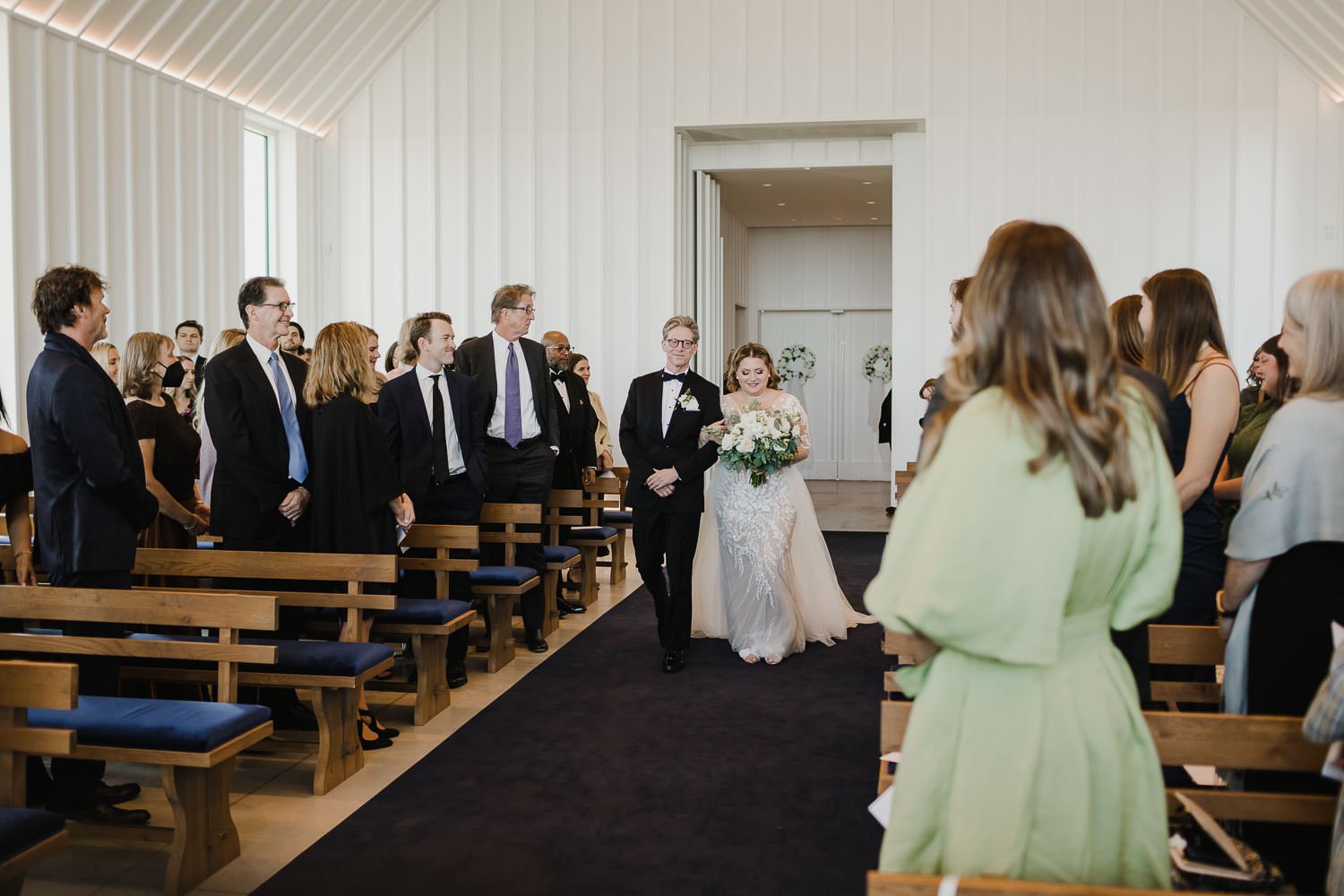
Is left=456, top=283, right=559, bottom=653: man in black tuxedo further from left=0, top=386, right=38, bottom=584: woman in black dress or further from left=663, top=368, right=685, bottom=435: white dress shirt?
left=0, top=386, right=38, bottom=584: woman in black dress

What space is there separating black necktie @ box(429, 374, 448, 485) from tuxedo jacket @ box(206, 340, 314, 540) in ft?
3.57

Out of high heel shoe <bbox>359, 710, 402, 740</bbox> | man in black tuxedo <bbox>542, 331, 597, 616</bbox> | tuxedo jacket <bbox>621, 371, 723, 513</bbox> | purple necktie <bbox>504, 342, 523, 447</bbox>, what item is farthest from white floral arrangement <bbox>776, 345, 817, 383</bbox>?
high heel shoe <bbox>359, 710, 402, 740</bbox>

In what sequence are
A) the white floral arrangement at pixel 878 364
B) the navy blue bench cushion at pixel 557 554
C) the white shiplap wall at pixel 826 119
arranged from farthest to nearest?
the white floral arrangement at pixel 878 364, the white shiplap wall at pixel 826 119, the navy blue bench cushion at pixel 557 554

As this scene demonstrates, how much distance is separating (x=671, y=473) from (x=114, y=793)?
10.6 ft

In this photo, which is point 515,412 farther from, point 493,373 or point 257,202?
point 257,202

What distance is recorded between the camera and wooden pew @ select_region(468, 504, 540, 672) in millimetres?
6414

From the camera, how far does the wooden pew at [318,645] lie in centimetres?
450

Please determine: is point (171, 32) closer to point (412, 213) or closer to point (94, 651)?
point (412, 213)

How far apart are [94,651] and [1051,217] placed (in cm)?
1089

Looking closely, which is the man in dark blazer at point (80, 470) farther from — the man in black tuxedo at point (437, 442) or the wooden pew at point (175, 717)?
the man in black tuxedo at point (437, 442)

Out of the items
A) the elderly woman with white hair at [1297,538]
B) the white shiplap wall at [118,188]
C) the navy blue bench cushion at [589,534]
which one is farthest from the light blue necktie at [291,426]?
the white shiplap wall at [118,188]

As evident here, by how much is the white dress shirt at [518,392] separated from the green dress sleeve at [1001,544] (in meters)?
5.42

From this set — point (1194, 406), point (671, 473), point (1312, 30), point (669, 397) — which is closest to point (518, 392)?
point (669, 397)

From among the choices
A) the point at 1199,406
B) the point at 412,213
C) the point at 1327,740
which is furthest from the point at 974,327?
the point at 412,213
